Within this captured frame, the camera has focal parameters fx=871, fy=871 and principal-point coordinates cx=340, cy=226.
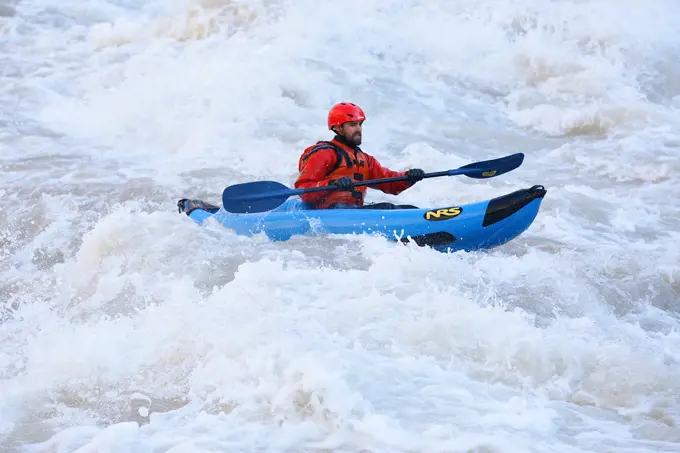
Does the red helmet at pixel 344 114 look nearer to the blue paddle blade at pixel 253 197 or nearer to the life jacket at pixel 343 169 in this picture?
the life jacket at pixel 343 169

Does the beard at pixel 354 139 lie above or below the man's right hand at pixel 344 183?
above

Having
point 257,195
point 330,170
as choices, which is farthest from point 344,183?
point 257,195

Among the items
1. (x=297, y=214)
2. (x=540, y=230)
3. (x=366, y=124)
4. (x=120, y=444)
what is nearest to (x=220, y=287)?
(x=297, y=214)

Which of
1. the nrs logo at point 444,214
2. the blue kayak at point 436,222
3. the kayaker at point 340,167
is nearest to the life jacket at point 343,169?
the kayaker at point 340,167

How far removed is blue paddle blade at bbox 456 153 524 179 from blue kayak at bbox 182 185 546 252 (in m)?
0.58

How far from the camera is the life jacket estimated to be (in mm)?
6066

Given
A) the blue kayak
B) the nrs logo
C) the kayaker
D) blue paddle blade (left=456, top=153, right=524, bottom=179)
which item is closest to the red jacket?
the kayaker

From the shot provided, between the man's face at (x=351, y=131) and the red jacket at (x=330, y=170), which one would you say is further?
the man's face at (x=351, y=131)

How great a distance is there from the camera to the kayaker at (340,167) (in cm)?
604

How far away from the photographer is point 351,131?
20.3 feet

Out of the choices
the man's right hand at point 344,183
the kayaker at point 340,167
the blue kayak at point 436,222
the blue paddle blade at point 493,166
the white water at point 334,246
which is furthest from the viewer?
the blue paddle blade at point 493,166

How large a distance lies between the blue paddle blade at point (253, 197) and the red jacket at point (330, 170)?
0.94 ft

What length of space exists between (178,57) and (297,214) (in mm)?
6003

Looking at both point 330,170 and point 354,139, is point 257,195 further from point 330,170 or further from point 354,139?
point 354,139
